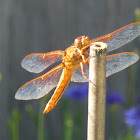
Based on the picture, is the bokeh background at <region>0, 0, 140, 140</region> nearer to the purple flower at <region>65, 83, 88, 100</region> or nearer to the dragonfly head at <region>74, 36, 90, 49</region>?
the purple flower at <region>65, 83, 88, 100</region>

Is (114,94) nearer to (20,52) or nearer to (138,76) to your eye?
(138,76)

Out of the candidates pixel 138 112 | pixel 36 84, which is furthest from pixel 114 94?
pixel 36 84

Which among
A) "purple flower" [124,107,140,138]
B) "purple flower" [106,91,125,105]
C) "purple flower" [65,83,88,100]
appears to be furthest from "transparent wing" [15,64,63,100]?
"purple flower" [106,91,125,105]

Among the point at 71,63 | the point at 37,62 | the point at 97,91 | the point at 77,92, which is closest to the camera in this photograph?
the point at 97,91

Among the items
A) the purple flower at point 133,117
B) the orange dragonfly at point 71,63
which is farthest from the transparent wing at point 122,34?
the purple flower at point 133,117

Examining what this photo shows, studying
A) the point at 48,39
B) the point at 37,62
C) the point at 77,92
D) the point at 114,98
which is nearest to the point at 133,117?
the point at 114,98

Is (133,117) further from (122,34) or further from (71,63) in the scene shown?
(71,63)
